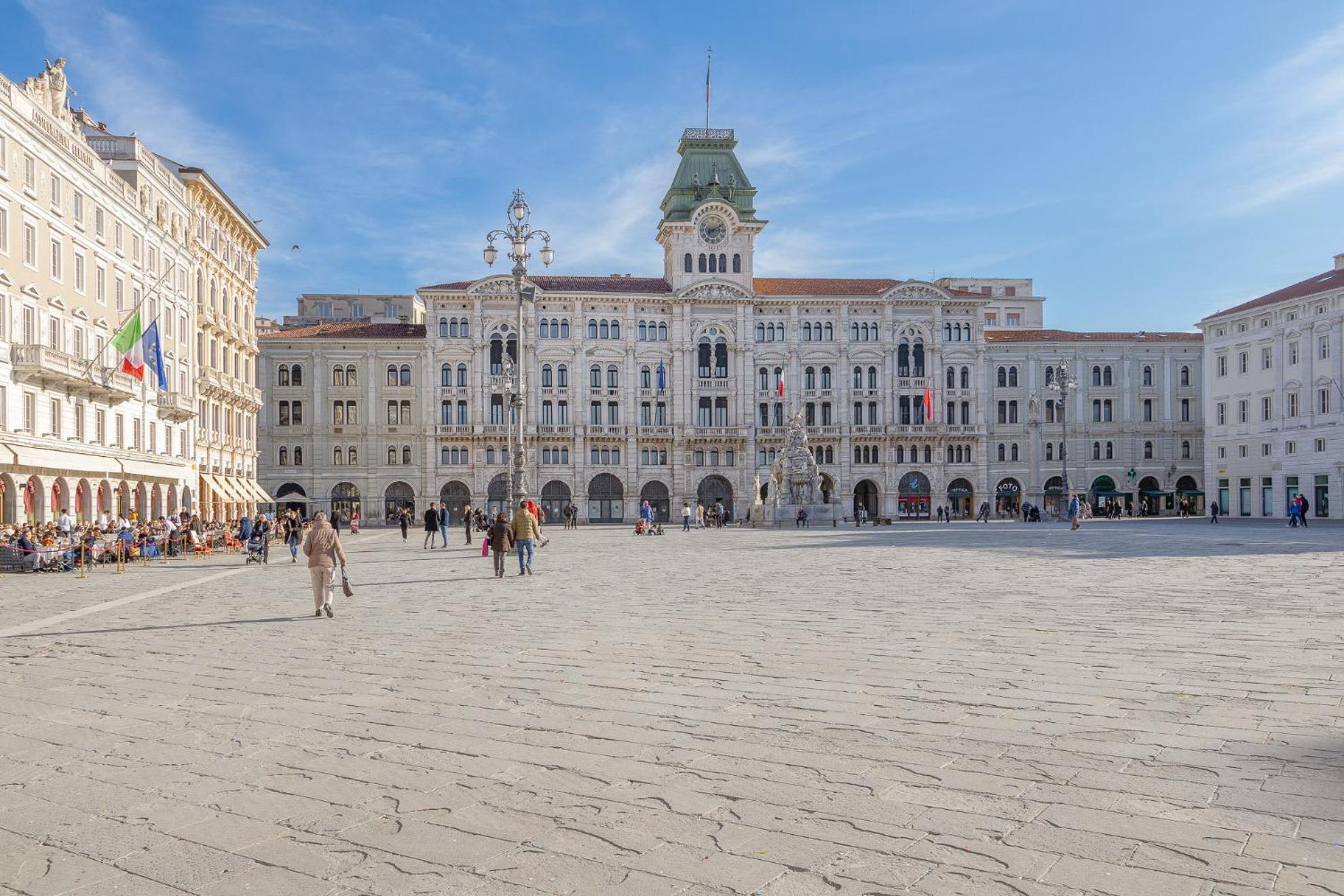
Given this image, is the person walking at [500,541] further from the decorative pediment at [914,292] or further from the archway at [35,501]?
the decorative pediment at [914,292]

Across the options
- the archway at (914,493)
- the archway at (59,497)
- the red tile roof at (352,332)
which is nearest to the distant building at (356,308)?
the red tile roof at (352,332)

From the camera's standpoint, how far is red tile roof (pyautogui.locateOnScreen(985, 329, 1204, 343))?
84000 mm

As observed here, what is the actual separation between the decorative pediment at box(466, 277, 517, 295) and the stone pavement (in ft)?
209

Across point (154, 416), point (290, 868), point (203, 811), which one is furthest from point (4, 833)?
point (154, 416)

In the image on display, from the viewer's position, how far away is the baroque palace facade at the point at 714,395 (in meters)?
78.6

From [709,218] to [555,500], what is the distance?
22.7 m

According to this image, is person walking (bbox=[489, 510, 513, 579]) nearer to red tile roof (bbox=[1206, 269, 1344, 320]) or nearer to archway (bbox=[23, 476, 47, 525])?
archway (bbox=[23, 476, 47, 525])

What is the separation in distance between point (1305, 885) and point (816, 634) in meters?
8.09

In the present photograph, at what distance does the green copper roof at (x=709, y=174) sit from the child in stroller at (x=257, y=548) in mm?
56455

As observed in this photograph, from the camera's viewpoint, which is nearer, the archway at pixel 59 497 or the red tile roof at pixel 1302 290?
the archway at pixel 59 497

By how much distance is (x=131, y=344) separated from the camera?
35.6 meters

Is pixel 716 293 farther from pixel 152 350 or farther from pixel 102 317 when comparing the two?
pixel 152 350

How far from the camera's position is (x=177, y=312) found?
5034 centimetres

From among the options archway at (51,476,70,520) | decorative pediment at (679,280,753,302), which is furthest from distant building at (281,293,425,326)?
archway at (51,476,70,520)
